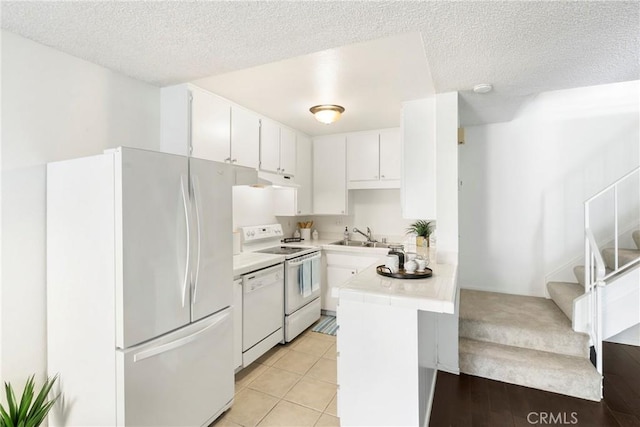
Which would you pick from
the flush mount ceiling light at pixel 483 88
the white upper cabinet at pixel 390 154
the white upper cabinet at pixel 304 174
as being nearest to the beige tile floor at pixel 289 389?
the white upper cabinet at pixel 304 174

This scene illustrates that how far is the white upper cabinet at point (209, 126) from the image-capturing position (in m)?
2.43

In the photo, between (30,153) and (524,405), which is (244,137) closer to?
(30,153)

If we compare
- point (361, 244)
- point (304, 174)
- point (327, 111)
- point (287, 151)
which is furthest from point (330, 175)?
point (327, 111)

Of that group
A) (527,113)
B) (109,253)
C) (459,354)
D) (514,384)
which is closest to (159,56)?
(109,253)

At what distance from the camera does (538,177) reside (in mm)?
3525

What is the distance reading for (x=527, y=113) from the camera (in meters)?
3.46

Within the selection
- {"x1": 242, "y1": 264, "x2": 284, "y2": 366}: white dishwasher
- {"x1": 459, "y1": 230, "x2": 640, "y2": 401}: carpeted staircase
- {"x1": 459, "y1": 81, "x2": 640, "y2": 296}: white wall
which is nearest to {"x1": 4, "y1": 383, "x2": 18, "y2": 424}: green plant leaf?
{"x1": 242, "y1": 264, "x2": 284, "y2": 366}: white dishwasher

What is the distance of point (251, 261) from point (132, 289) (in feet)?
4.30

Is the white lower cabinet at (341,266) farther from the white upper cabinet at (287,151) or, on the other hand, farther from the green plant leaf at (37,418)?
the green plant leaf at (37,418)

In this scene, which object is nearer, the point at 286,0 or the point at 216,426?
the point at 286,0

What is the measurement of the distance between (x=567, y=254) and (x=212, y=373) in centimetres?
385

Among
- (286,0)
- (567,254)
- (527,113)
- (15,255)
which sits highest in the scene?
(527,113)

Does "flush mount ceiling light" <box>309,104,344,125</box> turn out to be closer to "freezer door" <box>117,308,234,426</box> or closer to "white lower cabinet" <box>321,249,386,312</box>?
"white lower cabinet" <box>321,249,386,312</box>

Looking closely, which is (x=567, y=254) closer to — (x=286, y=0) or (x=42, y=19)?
(x=286, y=0)
